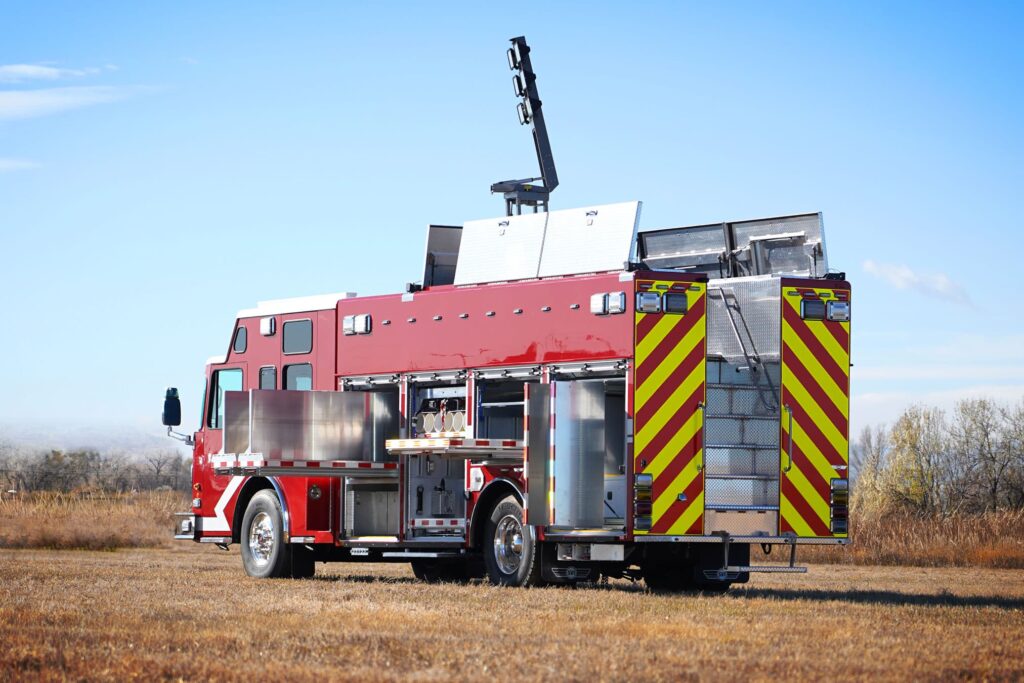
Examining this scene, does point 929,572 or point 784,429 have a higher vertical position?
point 784,429

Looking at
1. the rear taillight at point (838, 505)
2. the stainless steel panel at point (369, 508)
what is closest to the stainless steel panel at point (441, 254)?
the stainless steel panel at point (369, 508)

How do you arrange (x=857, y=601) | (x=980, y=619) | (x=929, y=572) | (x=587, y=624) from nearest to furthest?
(x=587, y=624), (x=980, y=619), (x=857, y=601), (x=929, y=572)

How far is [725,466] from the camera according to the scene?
1689cm

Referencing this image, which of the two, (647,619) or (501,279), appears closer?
(647,619)

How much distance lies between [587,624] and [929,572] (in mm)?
12079

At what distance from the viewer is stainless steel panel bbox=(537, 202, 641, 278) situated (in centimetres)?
1717

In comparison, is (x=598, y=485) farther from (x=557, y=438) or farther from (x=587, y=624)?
(x=587, y=624)

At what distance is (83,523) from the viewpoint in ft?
98.3

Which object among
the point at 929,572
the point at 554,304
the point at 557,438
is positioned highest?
the point at 554,304

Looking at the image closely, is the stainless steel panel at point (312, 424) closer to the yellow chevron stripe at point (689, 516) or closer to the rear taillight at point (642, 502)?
the rear taillight at point (642, 502)

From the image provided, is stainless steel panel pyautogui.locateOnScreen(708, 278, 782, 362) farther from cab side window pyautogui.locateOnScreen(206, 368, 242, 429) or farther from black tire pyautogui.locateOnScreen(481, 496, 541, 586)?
cab side window pyautogui.locateOnScreen(206, 368, 242, 429)

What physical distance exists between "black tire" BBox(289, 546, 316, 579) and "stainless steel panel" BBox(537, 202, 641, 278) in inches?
188

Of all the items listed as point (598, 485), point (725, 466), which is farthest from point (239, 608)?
point (725, 466)

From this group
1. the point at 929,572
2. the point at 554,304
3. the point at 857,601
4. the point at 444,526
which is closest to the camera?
the point at 857,601
